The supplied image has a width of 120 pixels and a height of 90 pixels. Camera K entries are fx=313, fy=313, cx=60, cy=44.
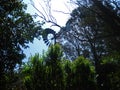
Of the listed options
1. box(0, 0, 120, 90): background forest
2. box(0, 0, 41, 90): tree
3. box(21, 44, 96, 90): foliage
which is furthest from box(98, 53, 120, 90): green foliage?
box(0, 0, 41, 90): tree

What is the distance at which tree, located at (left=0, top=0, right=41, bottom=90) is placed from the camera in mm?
25344

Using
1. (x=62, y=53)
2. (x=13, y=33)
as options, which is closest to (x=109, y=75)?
(x=62, y=53)

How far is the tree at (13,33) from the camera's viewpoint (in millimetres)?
25344

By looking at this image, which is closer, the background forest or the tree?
the background forest

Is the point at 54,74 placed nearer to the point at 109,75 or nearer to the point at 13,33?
the point at 109,75

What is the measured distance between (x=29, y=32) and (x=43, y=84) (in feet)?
38.9

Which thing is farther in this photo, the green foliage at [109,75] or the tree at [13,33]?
the tree at [13,33]

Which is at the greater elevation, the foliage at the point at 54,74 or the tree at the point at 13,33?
the tree at the point at 13,33

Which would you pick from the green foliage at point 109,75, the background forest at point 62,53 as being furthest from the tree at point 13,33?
the green foliage at point 109,75

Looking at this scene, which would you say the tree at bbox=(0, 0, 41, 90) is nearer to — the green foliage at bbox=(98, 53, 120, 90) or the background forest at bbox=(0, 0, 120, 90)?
the background forest at bbox=(0, 0, 120, 90)

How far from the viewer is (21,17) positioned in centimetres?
2770

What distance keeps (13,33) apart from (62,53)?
991cm

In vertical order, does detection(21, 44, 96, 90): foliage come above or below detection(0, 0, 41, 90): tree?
below

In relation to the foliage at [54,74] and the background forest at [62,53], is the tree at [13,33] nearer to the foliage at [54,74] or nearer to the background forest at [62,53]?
the background forest at [62,53]
